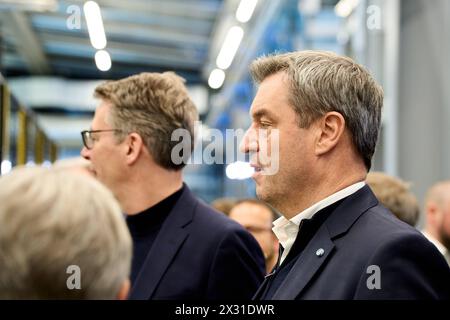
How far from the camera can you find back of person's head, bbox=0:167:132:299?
1177 mm

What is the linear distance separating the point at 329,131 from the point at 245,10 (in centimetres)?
593

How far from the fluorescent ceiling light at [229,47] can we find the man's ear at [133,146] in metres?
5.89

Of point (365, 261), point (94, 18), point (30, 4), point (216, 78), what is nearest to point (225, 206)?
point (365, 261)

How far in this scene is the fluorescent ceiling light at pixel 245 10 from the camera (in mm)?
7527

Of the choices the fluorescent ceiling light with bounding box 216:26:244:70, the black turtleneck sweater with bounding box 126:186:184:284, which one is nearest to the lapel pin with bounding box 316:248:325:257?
the black turtleneck sweater with bounding box 126:186:184:284

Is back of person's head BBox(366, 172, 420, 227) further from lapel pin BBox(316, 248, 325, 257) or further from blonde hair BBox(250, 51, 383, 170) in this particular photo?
lapel pin BBox(316, 248, 325, 257)

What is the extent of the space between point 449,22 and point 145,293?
11.4 feet

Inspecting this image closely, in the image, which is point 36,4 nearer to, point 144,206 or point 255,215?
point 255,215

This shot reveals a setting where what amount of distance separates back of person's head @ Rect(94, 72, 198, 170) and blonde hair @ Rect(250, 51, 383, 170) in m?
0.70

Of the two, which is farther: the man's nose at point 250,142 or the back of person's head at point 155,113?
the back of person's head at point 155,113

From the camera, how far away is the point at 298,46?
7.55 meters

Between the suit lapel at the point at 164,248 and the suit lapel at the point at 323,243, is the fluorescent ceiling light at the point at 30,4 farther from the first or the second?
the suit lapel at the point at 323,243

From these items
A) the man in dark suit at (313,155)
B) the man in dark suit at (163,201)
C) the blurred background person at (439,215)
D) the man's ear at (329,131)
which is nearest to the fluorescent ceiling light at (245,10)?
the blurred background person at (439,215)
